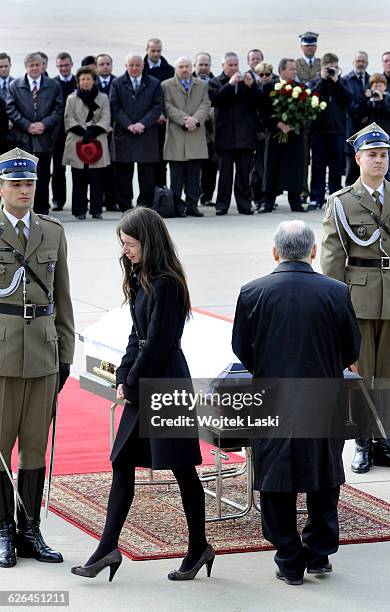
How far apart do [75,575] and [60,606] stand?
391 millimetres

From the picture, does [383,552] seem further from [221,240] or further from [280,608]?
[221,240]

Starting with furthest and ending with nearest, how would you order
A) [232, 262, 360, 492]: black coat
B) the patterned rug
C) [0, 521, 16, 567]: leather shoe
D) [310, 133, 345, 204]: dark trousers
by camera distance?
[310, 133, 345, 204]: dark trousers < the patterned rug < [0, 521, 16, 567]: leather shoe < [232, 262, 360, 492]: black coat

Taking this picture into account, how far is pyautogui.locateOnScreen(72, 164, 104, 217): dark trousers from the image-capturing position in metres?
18.0

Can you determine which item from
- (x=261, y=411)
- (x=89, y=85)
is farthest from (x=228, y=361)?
(x=89, y=85)

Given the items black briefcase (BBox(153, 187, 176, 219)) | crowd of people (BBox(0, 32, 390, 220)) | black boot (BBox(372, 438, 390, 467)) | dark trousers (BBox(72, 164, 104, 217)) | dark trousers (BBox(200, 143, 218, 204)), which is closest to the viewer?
black boot (BBox(372, 438, 390, 467))

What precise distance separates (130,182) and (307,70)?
10.8 feet

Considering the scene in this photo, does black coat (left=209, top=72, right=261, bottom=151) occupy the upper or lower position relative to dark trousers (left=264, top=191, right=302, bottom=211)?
upper

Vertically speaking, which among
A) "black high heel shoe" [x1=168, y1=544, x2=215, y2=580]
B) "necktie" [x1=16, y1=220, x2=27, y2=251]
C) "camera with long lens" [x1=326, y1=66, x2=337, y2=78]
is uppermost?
"camera with long lens" [x1=326, y1=66, x2=337, y2=78]

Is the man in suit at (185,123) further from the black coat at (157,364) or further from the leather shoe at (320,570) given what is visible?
the leather shoe at (320,570)

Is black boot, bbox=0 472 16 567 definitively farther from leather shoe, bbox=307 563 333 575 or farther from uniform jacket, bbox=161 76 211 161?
uniform jacket, bbox=161 76 211 161

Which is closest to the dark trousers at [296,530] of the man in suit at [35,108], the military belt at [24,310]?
the military belt at [24,310]

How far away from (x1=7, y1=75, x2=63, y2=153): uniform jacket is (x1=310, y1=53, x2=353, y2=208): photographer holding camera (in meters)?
3.93

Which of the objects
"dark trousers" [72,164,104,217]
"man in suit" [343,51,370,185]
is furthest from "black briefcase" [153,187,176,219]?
"man in suit" [343,51,370,185]

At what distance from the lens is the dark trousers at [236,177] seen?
18578 millimetres
